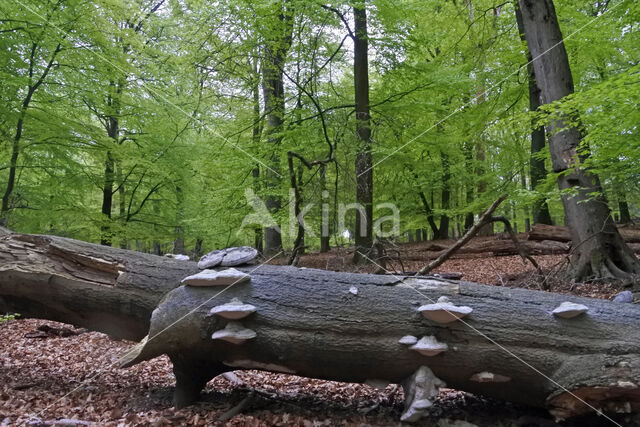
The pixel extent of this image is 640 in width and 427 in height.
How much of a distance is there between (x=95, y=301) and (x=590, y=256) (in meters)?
6.50

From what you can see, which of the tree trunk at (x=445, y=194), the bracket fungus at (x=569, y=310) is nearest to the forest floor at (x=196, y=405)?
the bracket fungus at (x=569, y=310)

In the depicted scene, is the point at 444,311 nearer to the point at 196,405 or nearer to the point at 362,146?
the point at 196,405

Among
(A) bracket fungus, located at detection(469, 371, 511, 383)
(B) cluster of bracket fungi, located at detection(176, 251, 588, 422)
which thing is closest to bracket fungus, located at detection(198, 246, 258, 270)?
(B) cluster of bracket fungi, located at detection(176, 251, 588, 422)

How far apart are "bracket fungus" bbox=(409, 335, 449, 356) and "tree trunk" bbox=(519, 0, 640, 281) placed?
4.51 meters

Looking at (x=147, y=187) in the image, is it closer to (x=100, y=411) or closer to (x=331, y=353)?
(x=100, y=411)

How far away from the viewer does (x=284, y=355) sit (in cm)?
250

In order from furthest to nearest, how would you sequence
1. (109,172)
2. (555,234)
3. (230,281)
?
(109,172) → (555,234) → (230,281)

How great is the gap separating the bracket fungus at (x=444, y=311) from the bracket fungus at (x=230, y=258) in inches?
51.6

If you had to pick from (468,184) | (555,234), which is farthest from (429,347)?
(468,184)

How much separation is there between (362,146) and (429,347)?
518 centimetres

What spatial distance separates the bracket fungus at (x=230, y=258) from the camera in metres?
2.86

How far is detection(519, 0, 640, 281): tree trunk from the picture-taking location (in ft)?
18.1

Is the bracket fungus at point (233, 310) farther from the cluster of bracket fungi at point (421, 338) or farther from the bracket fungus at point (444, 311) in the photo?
the bracket fungus at point (444, 311)

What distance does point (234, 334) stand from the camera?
2.39 metres
